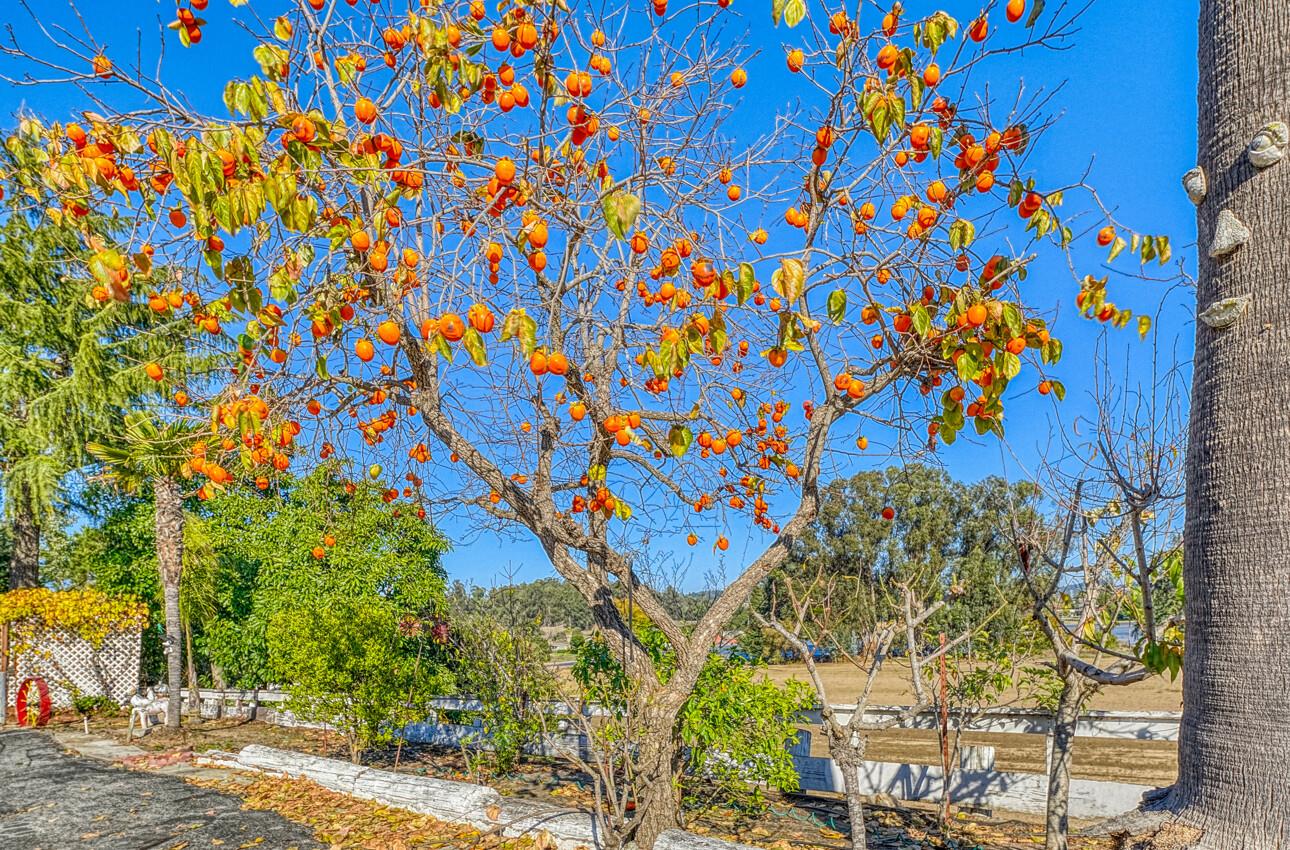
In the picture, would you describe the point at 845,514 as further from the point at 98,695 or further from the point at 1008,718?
the point at 98,695

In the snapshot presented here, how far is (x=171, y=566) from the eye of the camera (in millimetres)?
9453

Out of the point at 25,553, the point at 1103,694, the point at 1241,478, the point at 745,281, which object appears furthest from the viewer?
the point at 1103,694

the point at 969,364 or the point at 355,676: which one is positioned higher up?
the point at 969,364

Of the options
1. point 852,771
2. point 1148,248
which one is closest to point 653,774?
point 852,771

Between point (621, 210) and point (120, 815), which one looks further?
point (120, 815)

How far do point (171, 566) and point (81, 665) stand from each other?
370cm

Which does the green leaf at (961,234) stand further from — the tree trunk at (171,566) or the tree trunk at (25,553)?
the tree trunk at (25,553)

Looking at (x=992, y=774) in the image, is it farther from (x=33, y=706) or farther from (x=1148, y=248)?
(x=33, y=706)

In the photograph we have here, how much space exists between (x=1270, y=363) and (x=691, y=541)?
12.4 feet

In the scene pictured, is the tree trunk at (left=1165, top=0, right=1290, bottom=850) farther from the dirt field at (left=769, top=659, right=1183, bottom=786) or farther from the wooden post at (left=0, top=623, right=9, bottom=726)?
the wooden post at (left=0, top=623, right=9, bottom=726)

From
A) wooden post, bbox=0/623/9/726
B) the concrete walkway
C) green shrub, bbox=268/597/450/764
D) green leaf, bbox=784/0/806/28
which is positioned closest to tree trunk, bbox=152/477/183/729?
the concrete walkway

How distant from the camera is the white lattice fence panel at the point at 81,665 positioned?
10.6 m

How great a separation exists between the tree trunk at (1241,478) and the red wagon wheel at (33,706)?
1306cm

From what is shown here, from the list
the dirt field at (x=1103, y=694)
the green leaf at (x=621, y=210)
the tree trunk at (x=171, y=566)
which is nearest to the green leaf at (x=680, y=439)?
the green leaf at (x=621, y=210)
